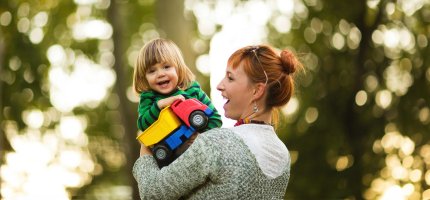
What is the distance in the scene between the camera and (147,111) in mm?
4301

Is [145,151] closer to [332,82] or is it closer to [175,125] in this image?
[175,125]

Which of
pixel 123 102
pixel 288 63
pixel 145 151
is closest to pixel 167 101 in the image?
pixel 145 151

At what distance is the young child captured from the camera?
4.35 m

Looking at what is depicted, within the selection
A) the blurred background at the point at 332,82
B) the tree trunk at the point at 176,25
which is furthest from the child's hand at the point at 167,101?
the blurred background at the point at 332,82

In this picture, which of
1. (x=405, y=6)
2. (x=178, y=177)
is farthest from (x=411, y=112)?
(x=178, y=177)

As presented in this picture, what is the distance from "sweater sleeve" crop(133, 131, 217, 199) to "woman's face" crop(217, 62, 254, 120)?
0.27 metres

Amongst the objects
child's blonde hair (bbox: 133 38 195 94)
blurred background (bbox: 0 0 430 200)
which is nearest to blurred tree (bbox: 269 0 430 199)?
blurred background (bbox: 0 0 430 200)

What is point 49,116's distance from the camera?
25.2 metres

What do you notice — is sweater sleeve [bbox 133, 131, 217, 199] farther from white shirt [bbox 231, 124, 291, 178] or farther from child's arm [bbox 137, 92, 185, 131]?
child's arm [bbox 137, 92, 185, 131]

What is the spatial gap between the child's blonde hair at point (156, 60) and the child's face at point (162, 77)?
0.06ft

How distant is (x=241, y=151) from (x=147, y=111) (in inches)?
29.0

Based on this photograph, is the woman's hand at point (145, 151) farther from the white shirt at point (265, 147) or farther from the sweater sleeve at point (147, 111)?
the white shirt at point (265, 147)

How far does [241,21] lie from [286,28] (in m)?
1.12

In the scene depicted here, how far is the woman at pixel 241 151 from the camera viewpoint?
363 cm
